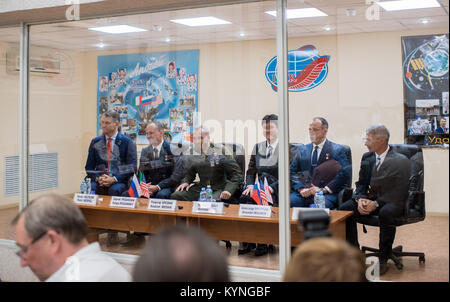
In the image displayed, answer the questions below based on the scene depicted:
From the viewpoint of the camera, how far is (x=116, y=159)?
505cm

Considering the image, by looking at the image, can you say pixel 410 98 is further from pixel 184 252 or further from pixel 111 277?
pixel 184 252

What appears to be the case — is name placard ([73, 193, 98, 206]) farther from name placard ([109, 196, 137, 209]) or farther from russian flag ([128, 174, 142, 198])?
russian flag ([128, 174, 142, 198])

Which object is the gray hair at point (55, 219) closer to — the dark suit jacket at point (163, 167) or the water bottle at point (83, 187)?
the dark suit jacket at point (163, 167)

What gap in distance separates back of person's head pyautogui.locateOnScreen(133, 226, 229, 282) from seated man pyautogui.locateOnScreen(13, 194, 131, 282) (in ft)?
2.51

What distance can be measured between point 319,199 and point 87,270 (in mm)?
2400

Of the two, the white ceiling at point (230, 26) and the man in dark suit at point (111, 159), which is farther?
the man in dark suit at point (111, 159)

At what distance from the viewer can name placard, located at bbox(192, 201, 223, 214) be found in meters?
4.55

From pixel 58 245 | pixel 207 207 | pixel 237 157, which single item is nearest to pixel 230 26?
pixel 237 157

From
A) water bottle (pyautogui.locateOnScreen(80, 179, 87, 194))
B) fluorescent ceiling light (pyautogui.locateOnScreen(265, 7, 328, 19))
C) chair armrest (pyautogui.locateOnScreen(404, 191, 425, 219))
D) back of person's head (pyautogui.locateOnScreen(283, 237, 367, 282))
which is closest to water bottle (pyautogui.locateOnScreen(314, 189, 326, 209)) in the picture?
chair armrest (pyautogui.locateOnScreen(404, 191, 425, 219))

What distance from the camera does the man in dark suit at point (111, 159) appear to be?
4977mm

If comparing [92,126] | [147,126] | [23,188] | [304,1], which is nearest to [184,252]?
[304,1]

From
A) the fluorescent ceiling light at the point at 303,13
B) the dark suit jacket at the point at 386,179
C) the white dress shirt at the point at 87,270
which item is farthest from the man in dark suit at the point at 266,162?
the white dress shirt at the point at 87,270

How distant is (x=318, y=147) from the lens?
4.17 m

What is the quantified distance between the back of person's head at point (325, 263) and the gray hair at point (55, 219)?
1096mm
